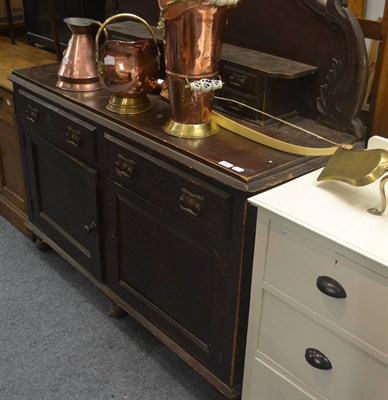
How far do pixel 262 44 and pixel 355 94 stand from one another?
1.13 ft

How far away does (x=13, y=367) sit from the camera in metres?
1.77

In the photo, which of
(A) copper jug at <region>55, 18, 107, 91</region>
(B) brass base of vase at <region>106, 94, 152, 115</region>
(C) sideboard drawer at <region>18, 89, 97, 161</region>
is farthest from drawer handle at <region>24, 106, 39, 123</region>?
(B) brass base of vase at <region>106, 94, 152, 115</region>

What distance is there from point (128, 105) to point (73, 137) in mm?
233

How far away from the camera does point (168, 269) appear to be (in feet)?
5.19

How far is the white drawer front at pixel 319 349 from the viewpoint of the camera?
111 centimetres

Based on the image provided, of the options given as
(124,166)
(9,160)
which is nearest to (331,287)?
(124,166)

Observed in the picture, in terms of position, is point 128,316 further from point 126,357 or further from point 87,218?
point 87,218

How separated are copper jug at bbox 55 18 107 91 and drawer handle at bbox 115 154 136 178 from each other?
1.15 ft

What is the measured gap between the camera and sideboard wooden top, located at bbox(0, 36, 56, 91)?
2331mm

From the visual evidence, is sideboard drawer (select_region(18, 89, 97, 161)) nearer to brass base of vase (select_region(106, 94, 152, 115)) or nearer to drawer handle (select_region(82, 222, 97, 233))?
brass base of vase (select_region(106, 94, 152, 115))

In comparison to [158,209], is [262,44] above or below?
above

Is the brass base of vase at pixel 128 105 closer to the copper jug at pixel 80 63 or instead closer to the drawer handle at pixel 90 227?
the copper jug at pixel 80 63

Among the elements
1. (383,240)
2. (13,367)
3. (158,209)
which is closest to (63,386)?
(13,367)

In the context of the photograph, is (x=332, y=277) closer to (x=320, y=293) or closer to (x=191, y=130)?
(x=320, y=293)
